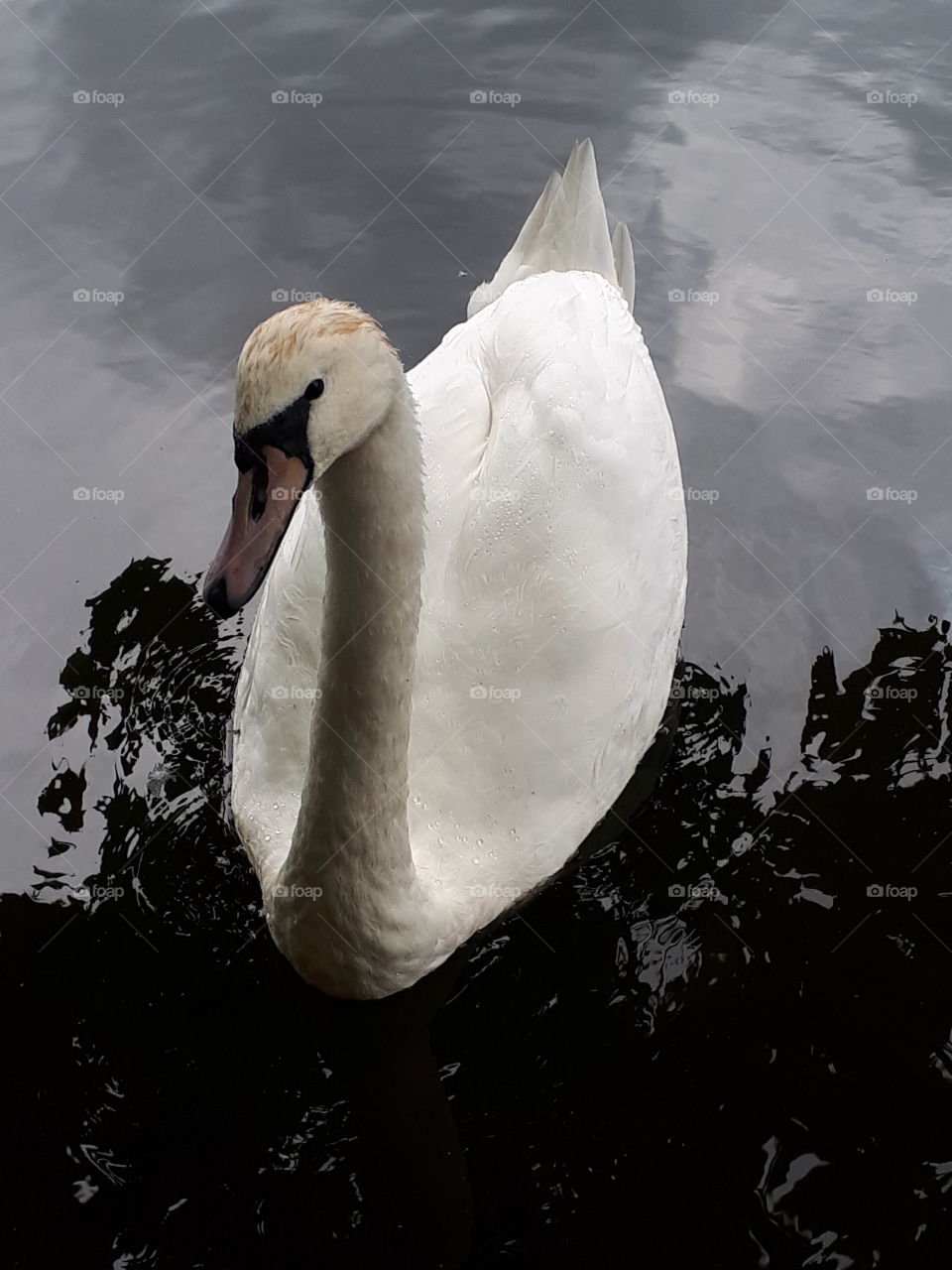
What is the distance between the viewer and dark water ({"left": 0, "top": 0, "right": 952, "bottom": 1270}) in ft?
14.0

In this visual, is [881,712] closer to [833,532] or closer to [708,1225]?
[833,532]

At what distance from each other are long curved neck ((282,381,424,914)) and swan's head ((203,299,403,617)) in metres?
0.20

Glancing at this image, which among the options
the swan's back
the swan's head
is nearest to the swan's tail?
the swan's back

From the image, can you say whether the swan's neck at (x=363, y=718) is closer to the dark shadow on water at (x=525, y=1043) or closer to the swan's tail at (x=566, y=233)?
the dark shadow on water at (x=525, y=1043)

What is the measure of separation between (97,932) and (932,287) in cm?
554

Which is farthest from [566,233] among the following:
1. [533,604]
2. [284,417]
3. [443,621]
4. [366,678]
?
[284,417]

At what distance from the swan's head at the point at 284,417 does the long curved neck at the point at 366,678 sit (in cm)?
20

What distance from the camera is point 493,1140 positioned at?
4.36m

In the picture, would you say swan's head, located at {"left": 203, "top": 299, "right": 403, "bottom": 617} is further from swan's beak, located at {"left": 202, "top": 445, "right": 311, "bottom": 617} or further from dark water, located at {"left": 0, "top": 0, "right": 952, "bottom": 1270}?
dark water, located at {"left": 0, "top": 0, "right": 952, "bottom": 1270}

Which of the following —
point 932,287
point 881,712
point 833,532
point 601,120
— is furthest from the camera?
point 601,120

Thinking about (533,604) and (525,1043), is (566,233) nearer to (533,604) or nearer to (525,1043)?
(533,604)

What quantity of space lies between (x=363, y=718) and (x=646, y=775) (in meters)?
1.74

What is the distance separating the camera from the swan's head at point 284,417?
3254 millimetres

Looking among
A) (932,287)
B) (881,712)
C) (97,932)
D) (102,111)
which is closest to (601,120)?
(932,287)
